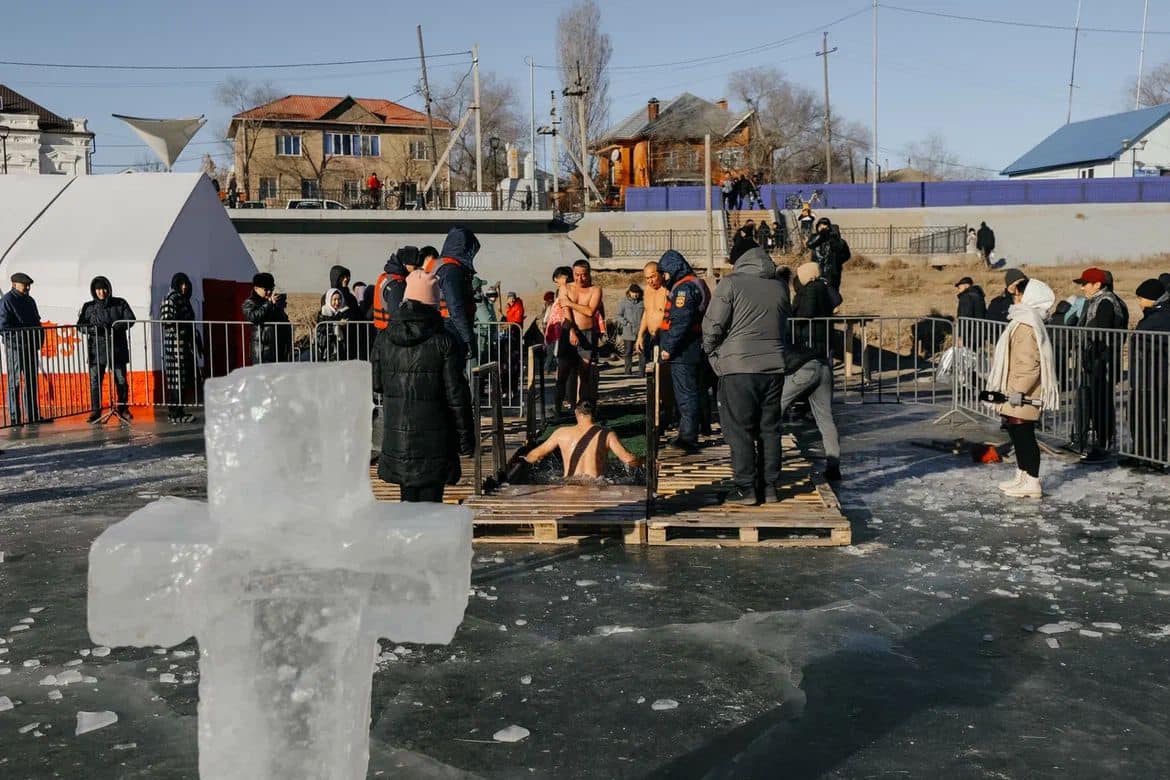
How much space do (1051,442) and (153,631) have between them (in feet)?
39.5

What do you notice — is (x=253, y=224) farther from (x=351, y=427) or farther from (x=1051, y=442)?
(x=351, y=427)

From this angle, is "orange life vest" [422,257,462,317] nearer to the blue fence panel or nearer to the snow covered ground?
the snow covered ground

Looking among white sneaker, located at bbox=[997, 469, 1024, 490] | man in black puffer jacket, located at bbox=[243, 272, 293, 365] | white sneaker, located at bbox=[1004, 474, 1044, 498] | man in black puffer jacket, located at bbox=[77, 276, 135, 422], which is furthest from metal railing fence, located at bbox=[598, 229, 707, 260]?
white sneaker, located at bbox=[1004, 474, 1044, 498]

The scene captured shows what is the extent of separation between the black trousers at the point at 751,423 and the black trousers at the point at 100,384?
937 cm

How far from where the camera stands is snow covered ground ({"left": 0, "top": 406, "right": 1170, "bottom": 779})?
448cm

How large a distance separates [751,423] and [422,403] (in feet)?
9.41

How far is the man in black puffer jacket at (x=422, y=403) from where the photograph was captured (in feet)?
22.2

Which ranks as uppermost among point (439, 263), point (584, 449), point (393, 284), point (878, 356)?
point (439, 263)

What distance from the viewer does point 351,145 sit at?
77.8m

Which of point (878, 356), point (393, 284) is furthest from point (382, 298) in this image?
point (878, 356)

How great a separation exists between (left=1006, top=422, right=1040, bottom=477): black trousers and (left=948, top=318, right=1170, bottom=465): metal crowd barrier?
170 centimetres

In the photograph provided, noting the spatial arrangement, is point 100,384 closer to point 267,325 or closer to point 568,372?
point 267,325

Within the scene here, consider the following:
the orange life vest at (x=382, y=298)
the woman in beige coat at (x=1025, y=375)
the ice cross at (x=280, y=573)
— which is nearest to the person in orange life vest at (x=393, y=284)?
the orange life vest at (x=382, y=298)

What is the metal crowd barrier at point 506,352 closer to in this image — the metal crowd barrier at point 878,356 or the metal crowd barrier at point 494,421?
the metal crowd barrier at point 878,356
